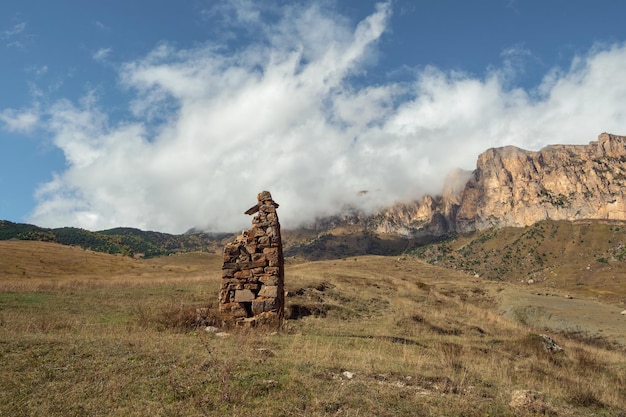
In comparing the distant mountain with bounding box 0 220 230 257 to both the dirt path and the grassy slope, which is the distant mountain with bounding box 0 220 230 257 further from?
the grassy slope

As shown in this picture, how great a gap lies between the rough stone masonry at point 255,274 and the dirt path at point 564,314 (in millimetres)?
18681

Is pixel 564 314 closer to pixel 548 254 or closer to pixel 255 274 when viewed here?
pixel 255 274

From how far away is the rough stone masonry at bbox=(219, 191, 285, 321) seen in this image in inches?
582

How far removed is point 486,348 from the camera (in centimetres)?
1455

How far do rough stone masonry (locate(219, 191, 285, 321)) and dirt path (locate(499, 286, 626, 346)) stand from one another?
1868 centimetres

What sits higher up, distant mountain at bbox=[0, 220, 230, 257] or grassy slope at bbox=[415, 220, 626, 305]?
distant mountain at bbox=[0, 220, 230, 257]

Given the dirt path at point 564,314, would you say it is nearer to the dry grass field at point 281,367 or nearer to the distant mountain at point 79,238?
the dry grass field at point 281,367

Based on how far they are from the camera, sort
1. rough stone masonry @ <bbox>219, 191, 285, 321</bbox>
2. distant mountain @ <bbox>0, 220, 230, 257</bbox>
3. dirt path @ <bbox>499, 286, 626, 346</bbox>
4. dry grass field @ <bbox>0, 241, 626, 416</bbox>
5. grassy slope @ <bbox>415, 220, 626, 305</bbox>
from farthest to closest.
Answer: grassy slope @ <bbox>415, 220, 626, 305</bbox> < distant mountain @ <bbox>0, 220, 230, 257</bbox> < dirt path @ <bbox>499, 286, 626, 346</bbox> < rough stone masonry @ <bbox>219, 191, 285, 321</bbox> < dry grass field @ <bbox>0, 241, 626, 416</bbox>

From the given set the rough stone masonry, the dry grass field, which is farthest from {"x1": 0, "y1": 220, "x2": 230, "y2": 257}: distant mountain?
the rough stone masonry

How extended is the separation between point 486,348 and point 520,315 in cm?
1733

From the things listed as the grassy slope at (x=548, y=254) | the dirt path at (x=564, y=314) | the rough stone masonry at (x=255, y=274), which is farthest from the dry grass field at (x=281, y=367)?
the grassy slope at (x=548, y=254)

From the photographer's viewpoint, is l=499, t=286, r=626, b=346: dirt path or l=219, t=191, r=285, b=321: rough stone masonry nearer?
l=219, t=191, r=285, b=321: rough stone masonry

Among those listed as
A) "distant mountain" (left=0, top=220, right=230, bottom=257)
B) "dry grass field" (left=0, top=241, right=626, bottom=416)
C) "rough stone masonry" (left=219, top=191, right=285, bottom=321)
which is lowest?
"dry grass field" (left=0, top=241, right=626, bottom=416)


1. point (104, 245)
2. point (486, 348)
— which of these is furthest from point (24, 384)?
point (104, 245)
